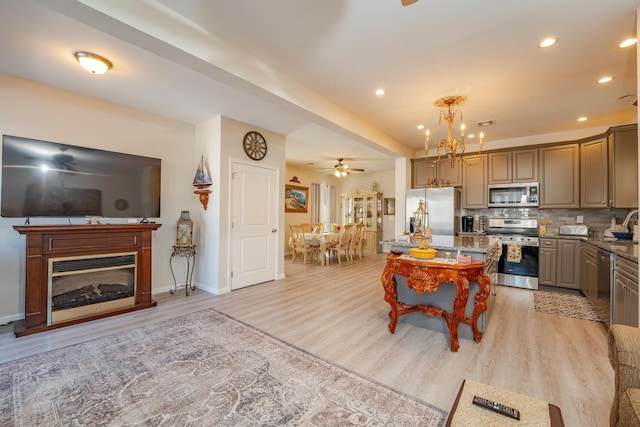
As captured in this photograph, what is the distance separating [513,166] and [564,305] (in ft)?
8.07

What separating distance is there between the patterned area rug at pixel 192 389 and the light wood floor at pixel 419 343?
0.18 metres

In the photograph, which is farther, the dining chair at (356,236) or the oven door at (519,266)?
the dining chair at (356,236)

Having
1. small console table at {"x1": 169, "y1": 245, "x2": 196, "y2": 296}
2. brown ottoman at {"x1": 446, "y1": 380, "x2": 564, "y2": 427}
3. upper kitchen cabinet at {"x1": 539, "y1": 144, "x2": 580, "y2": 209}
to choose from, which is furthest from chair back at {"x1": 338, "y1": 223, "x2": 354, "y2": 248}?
brown ottoman at {"x1": 446, "y1": 380, "x2": 564, "y2": 427}

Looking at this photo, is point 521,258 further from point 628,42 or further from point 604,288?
point 628,42

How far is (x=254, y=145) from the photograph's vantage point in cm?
458

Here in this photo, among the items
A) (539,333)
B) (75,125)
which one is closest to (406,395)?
(539,333)

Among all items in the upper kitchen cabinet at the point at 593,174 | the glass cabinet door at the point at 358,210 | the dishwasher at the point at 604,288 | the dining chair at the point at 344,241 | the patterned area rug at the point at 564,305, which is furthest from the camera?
the glass cabinet door at the point at 358,210

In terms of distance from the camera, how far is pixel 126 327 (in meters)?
2.90

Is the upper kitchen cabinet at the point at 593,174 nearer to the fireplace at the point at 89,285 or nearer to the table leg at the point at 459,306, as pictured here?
the table leg at the point at 459,306

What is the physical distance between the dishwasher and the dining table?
452 centimetres

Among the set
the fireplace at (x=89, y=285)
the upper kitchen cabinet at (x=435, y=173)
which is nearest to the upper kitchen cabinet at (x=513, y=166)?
the upper kitchen cabinet at (x=435, y=173)

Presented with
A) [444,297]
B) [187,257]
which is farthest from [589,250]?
[187,257]

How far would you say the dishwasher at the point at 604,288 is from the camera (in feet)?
9.22

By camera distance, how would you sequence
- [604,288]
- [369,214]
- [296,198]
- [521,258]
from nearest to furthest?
1. [604,288]
2. [521,258]
3. [296,198]
4. [369,214]
